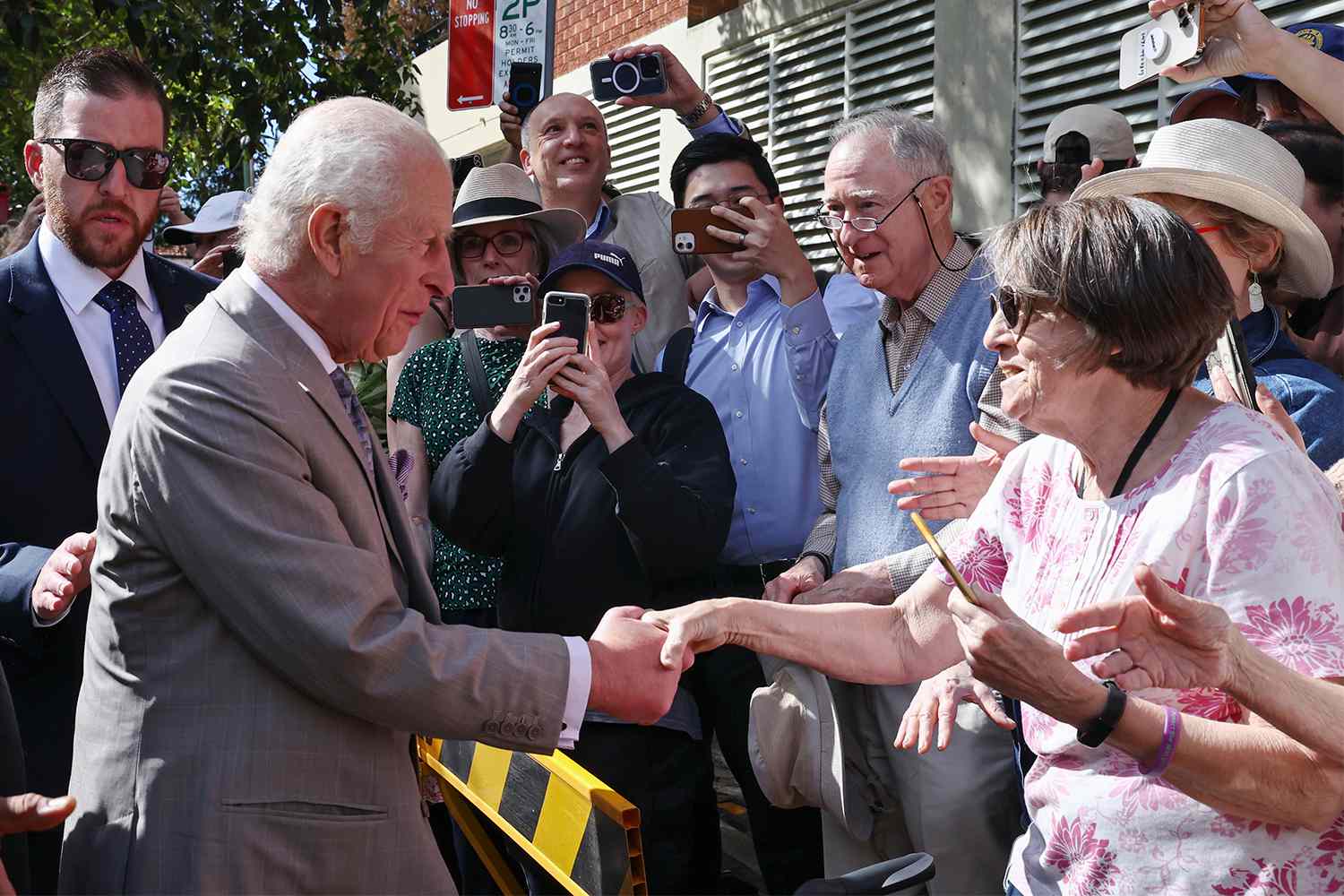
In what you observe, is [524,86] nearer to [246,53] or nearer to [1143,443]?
[246,53]

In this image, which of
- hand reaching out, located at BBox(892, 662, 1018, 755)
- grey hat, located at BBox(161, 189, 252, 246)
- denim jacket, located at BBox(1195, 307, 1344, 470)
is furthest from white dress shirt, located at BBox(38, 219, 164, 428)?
grey hat, located at BBox(161, 189, 252, 246)

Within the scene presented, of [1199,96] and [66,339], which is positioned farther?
[1199,96]

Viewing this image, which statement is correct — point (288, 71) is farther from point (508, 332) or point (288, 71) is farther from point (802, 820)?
point (802, 820)

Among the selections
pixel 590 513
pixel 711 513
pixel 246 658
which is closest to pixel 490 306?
pixel 590 513

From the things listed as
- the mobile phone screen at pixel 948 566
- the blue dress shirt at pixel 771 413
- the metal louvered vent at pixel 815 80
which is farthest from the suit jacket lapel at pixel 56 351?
the metal louvered vent at pixel 815 80

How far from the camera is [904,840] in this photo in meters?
3.41

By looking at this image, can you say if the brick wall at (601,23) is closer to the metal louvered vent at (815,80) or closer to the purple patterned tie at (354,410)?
the metal louvered vent at (815,80)

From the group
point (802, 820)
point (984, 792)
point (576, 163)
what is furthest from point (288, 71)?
point (984, 792)

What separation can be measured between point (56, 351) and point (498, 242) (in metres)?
1.83

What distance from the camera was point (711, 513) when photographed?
3811 millimetres

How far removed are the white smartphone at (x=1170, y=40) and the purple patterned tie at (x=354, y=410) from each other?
2.02 m

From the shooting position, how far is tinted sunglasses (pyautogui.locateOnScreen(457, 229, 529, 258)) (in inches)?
188

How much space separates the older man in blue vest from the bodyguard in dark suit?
A: 1739mm

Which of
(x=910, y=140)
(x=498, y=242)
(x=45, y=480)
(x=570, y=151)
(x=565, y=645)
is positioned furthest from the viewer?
(x=570, y=151)
